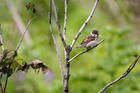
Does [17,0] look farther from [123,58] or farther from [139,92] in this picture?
[139,92]

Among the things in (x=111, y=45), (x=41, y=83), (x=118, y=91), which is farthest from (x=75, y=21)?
(x=118, y=91)

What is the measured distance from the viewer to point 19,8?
6215 millimetres

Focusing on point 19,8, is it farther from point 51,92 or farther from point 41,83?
point 51,92

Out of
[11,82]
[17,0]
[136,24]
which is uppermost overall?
[17,0]

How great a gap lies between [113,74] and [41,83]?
180 centimetres

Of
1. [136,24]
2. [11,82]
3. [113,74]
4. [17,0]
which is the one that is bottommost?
[11,82]

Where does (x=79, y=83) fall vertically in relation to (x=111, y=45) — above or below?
below

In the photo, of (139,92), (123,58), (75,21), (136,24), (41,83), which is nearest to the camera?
(139,92)

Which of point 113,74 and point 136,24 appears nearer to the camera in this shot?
point 113,74

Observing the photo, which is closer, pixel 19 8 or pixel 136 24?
pixel 136 24

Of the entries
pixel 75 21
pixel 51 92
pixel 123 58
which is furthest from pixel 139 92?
pixel 75 21

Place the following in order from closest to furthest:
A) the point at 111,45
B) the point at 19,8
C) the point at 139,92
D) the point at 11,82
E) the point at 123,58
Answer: the point at 139,92 < the point at 123,58 < the point at 111,45 < the point at 11,82 < the point at 19,8

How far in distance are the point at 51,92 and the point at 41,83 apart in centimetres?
142

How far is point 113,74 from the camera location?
2881 mm
